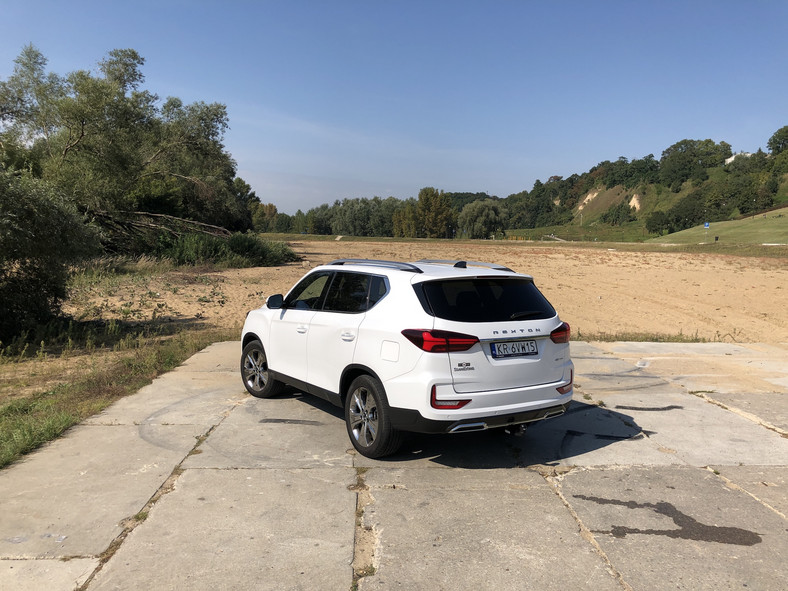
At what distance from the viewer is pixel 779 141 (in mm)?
158125

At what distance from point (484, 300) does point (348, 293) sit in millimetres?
1385

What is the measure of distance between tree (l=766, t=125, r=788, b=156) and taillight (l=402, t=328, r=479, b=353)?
18787 cm

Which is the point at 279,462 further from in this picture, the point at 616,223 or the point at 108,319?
the point at 616,223

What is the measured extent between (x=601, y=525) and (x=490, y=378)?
129cm

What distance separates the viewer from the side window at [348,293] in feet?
17.0

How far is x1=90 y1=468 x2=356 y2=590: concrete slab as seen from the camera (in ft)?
10.2

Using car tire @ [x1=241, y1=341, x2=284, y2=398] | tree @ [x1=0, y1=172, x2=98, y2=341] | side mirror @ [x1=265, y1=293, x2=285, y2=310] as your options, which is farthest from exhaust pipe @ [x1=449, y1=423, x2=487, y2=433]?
tree @ [x1=0, y1=172, x2=98, y2=341]

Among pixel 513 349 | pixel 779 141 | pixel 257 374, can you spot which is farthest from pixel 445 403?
pixel 779 141

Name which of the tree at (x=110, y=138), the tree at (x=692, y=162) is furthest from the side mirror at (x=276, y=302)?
the tree at (x=692, y=162)

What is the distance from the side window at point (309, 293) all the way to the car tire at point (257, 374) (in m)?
0.81

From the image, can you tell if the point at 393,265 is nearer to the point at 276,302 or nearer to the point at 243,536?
the point at 276,302

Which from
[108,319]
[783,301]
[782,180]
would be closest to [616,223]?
[782,180]

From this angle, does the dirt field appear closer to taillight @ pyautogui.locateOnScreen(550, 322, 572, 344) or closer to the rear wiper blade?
taillight @ pyautogui.locateOnScreen(550, 322, 572, 344)

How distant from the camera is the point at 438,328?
172 inches
